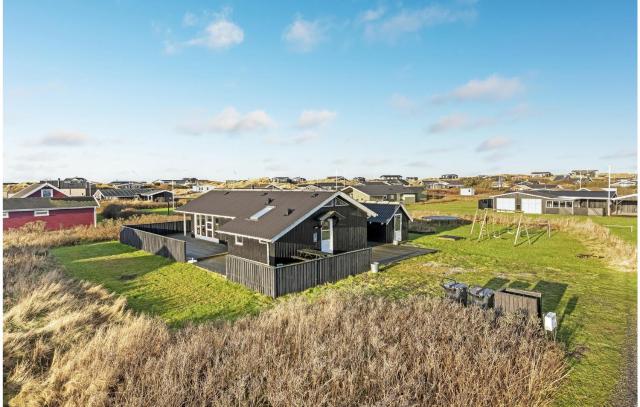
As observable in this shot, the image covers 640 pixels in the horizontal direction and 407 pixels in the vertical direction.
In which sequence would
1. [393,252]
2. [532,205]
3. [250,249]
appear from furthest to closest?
[532,205] → [393,252] → [250,249]

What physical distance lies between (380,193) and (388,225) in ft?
142

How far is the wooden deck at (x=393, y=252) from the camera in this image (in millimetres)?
21098

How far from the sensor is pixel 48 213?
109ft

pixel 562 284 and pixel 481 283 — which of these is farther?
pixel 481 283

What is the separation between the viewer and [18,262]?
60.3ft

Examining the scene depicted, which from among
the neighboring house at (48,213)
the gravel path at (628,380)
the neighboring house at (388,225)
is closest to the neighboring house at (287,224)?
the neighboring house at (388,225)

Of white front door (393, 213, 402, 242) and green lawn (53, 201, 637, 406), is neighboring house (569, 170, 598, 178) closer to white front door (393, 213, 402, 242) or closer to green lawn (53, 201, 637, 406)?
white front door (393, 213, 402, 242)

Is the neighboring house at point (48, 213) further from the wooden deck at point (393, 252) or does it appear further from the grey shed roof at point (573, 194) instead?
the grey shed roof at point (573, 194)

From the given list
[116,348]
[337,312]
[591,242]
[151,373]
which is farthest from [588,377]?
[591,242]

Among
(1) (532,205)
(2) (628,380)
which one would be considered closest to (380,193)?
(1) (532,205)

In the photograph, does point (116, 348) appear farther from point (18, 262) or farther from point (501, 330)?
point (18, 262)

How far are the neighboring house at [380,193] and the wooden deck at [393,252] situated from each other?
4037 cm

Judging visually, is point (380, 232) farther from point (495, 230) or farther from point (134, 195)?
point (134, 195)

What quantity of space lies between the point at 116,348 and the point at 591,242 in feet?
104
